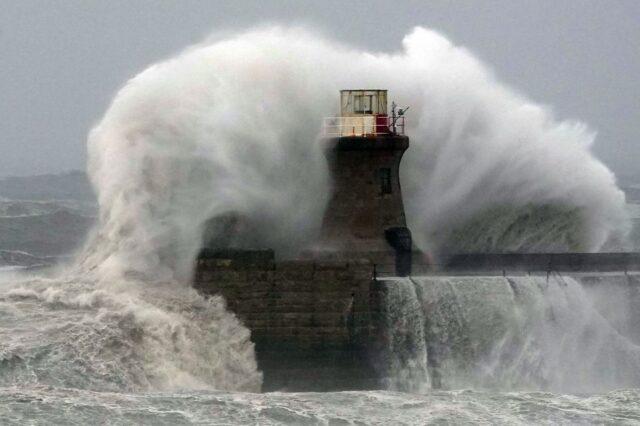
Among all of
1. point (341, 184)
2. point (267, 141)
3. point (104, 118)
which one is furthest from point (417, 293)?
point (104, 118)

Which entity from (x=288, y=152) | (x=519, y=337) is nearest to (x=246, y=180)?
(x=288, y=152)

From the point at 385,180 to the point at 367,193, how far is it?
342 mm

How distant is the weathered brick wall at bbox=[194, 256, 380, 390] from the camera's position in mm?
20281

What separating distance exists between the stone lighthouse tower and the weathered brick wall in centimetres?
129

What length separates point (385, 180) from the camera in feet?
72.2

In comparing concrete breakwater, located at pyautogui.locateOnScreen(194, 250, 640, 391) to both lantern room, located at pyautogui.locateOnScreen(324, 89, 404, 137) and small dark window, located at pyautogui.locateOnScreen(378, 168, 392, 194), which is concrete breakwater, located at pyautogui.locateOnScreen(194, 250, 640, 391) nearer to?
small dark window, located at pyautogui.locateOnScreen(378, 168, 392, 194)

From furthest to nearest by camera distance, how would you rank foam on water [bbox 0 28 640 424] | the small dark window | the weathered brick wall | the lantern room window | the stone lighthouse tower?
the lantern room window
the small dark window
the stone lighthouse tower
the weathered brick wall
foam on water [bbox 0 28 640 424]

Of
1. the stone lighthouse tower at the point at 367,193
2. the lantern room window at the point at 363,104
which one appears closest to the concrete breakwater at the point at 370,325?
the stone lighthouse tower at the point at 367,193

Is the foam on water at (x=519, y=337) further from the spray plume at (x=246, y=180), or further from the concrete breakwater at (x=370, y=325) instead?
the spray plume at (x=246, y=180)

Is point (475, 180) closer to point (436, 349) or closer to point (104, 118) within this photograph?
point (436, 349)

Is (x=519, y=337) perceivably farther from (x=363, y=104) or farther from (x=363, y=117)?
(x=363, y=104)

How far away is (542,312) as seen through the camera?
21016 millimetres

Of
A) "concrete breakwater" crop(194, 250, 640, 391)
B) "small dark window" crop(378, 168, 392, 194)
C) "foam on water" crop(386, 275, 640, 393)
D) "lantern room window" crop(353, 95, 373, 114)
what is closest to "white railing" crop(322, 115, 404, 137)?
"lantern room window" crop(353, 95, 373, 114)

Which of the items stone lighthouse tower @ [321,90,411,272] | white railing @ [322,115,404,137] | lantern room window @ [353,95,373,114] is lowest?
stone lighthouse tower @ [321,90,411,272]
